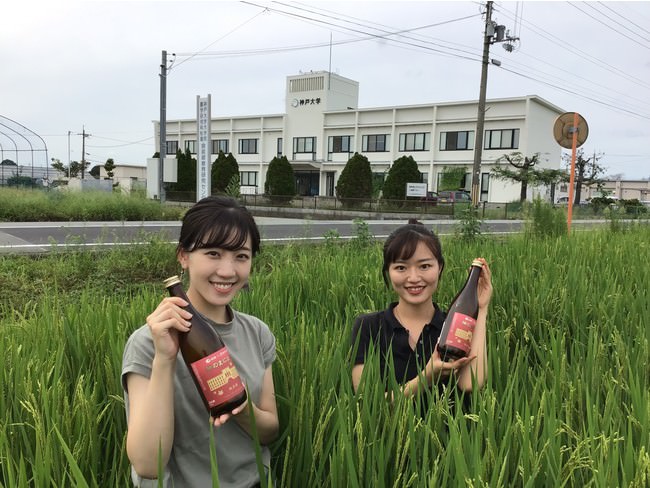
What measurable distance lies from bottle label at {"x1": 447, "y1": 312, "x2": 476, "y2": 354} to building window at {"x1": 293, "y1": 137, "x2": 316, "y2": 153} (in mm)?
42269

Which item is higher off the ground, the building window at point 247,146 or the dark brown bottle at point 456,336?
the building window at point 247,146

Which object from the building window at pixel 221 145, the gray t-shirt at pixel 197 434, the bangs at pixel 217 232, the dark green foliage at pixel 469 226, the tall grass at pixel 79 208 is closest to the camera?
the gray t-shirt at pixel 197 434

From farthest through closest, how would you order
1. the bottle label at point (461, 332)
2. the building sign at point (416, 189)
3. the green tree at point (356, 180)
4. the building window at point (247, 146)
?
the building window at point (247, 146) < the green tree at point (356, 180) < the building sign at point (416, 189) < the bottle label at point (461, 332)

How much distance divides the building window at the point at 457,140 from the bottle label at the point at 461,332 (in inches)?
1423

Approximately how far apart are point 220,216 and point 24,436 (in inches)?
29.4

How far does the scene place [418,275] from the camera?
1.83 metres

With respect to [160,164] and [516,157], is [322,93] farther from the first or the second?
[160,164]

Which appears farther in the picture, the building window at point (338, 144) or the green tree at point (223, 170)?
the building window at point (338, 144)

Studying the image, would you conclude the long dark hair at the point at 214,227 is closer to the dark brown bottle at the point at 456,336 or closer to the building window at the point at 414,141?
the dark brown bottle at the point at 456,336

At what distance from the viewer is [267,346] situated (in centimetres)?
151

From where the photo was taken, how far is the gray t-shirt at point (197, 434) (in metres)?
1.21

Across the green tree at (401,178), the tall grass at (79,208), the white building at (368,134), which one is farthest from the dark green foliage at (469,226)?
the white building at (368,134)

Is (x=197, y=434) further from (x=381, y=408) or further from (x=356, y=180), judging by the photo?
(x=356, y=180)

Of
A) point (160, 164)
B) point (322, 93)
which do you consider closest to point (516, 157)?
point (322, 93)
